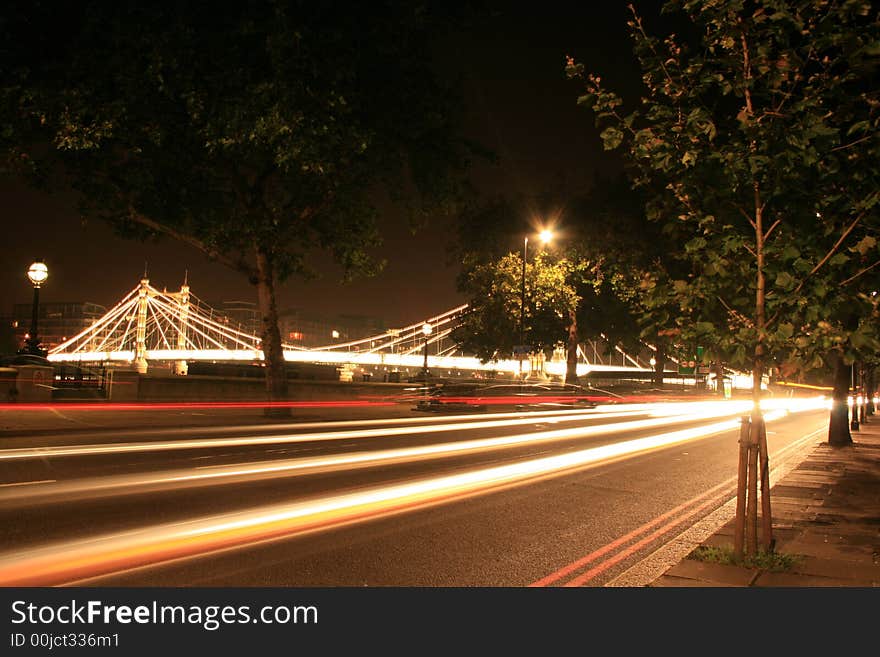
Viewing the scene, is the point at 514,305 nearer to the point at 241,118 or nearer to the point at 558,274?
the point at 558,274

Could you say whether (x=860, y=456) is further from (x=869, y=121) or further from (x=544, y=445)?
(x=869, y=121)

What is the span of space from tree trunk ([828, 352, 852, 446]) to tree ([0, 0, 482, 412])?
12.6 m

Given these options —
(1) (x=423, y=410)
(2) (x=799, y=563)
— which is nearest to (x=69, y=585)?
(2) (x=799, y=563)

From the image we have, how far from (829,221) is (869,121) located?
2.88 ft

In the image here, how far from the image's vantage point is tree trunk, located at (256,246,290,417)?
2353 centimetres

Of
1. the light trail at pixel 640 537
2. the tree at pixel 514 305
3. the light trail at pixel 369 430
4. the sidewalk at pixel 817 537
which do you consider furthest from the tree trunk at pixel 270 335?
the tree at pixel 514 305

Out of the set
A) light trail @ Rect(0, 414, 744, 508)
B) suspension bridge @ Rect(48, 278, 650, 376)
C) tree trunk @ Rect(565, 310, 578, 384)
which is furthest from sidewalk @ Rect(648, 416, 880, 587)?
suspension bridge @ Rect(48, 278, 650, 376)

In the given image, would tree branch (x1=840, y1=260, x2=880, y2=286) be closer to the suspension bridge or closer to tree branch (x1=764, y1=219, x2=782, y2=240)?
tree branch (x1=764, y1=219, x2=782, y2=240)

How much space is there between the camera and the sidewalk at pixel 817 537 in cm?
611

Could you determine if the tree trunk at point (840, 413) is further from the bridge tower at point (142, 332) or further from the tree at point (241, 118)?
the bridge tower at point (142, 332)

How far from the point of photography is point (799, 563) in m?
6.61

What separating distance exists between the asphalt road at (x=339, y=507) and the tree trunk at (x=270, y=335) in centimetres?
629

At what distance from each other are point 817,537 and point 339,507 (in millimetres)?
5262

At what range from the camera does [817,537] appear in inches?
305
